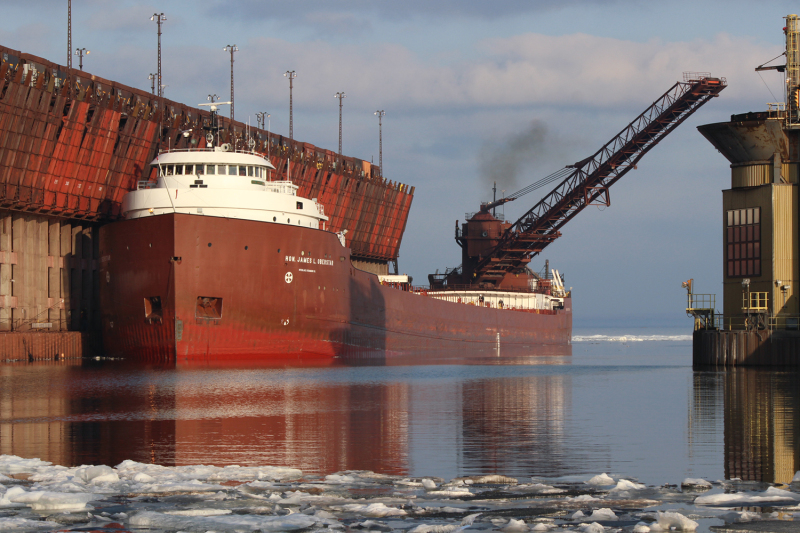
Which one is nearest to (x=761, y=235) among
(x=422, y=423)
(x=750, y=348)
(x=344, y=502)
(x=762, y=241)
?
(x=762, y=241)

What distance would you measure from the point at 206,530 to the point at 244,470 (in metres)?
2.35

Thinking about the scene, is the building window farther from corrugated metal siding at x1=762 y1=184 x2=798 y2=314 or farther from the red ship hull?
the red ship hull

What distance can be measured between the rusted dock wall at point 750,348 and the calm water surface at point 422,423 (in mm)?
1297

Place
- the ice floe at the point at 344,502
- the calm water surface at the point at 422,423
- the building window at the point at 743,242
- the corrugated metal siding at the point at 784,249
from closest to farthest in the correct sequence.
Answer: the ice floe at the point at 344,502 → the calm water surface at the point at 422,423 → the corrugated metal siding at the point at 784,249 → the building window at the point at 743,242

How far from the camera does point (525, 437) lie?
1223 cm

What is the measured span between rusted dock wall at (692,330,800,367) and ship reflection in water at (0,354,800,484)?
1512 millimetres

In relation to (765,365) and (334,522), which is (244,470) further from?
(765,365)

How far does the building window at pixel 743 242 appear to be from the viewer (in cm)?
2477

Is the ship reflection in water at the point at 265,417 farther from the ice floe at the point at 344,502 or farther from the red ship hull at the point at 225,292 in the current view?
the red ship hull at the point at 225,292

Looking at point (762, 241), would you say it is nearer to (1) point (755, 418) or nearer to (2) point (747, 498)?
(1) point (755, 418)

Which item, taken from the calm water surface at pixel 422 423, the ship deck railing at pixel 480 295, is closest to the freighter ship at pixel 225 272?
the calm water surface at pixel 422 423

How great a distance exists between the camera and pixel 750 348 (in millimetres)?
24609

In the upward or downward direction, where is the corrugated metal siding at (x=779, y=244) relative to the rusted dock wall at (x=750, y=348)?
upward

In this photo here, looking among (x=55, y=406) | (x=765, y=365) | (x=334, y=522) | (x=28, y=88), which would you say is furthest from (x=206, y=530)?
(x=28, y=88)
